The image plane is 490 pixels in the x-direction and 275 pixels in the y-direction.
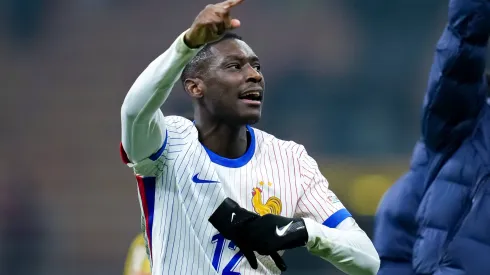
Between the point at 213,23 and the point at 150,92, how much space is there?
27cm

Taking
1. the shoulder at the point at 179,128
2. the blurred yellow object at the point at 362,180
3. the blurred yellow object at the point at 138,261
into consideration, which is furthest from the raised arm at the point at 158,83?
the blurred yellow object at the point at 362,180

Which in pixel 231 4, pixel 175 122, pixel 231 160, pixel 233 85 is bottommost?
pixel 231 160

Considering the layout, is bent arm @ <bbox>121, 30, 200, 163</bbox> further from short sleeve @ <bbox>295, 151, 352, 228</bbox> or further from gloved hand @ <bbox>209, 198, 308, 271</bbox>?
short sleeve @ <bbox>295, 151, 352, 228</bbox>

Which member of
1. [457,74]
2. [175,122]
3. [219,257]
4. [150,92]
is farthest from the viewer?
[457,74]

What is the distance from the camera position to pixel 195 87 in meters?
2.99

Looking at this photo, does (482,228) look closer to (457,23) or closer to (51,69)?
(457,23)

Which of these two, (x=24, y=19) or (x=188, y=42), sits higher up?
(x=188, y=42)

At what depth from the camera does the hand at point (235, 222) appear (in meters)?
2.63

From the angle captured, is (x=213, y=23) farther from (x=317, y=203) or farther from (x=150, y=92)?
(x=317, y=203)

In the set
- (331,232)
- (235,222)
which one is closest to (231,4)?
(235,222)

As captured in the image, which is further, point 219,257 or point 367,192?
point 367,192

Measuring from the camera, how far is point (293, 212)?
2928 mm

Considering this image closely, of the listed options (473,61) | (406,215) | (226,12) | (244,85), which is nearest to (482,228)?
(406,215)

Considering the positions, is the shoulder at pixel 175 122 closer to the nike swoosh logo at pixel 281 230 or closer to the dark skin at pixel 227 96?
the dark skin at pixel 227 96
